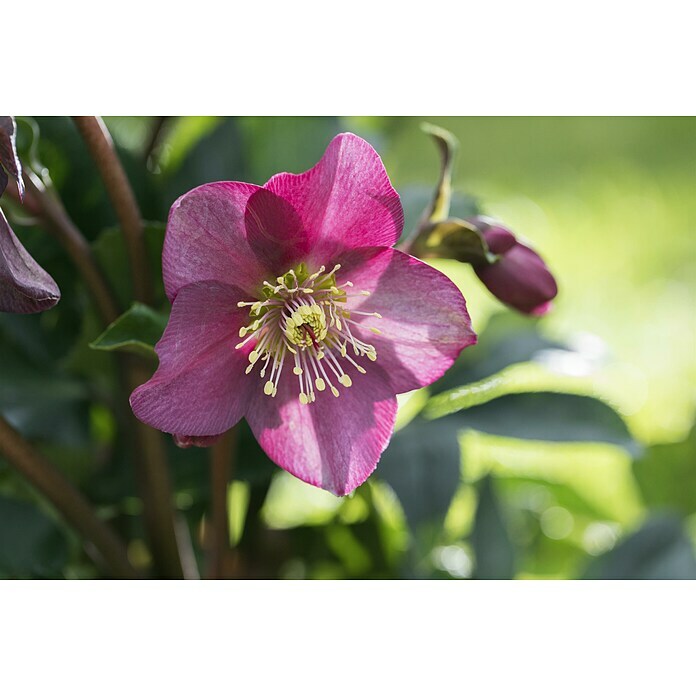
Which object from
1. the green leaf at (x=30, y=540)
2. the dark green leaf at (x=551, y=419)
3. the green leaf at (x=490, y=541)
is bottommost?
the green leaf at (x=490, y=541)

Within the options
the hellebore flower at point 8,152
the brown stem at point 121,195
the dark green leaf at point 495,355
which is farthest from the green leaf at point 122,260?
the dark green leaf at point 495,355

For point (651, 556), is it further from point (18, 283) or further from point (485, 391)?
point (18, 283)

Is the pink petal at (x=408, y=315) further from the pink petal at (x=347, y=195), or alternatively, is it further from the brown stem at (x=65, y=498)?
the brown stem at (x=65, y=498)

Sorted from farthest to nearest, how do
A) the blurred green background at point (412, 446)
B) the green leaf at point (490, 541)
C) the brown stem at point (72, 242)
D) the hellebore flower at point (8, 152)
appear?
the green leaf at point (490, 541) → the blurred green background at point (412, 446) → the brown stem at point (72, 242) → the hellebore flower at point (8, 152)

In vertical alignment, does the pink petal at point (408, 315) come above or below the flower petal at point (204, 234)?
below

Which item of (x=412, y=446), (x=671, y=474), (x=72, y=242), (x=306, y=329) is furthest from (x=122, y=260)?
(x=671, y=474)
